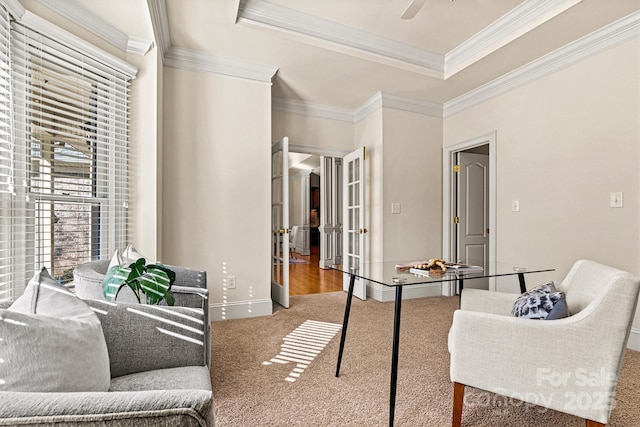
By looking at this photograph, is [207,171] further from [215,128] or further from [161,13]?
[161,13]

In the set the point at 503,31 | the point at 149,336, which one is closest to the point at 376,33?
the point at 503,31

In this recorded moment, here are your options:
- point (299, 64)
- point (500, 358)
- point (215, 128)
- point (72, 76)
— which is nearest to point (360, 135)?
point (299, 64)

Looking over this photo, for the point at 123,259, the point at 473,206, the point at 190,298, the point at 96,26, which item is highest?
the point at 96,26

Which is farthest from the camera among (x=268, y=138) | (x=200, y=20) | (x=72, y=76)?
→ (x=268, y=138)

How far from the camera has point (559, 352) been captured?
1.29m

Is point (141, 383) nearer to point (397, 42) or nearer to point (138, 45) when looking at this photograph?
point (138, 45)

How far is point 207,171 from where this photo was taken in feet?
10.4

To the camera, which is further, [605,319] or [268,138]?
[268,138]

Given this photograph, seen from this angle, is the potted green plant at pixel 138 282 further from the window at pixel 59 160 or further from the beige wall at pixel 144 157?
the beige wall at pixel 144 157

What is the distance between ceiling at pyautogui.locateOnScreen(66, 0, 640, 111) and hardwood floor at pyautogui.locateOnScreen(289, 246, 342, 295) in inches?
104

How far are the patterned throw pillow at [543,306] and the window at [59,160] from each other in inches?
91.7

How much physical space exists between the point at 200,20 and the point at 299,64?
3.16ft

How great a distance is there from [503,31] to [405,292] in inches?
112

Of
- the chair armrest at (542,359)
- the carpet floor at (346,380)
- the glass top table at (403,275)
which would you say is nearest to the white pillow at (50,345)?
the carpet floor at (346,380)
